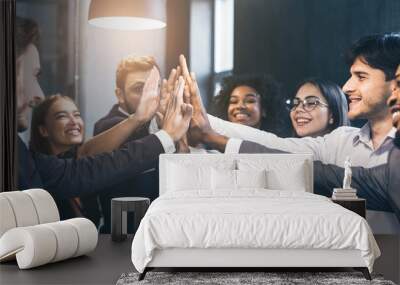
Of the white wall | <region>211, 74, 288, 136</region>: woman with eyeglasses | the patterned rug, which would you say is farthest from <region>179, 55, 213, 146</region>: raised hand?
the patterned rug

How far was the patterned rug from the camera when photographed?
444 centimetres

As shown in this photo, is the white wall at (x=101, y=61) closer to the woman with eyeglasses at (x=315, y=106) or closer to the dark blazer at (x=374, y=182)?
the woman with eyeglasses at (x=315, y=106)

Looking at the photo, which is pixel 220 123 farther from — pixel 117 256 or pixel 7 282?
pixel 7 282

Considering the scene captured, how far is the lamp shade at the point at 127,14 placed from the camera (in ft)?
22.9

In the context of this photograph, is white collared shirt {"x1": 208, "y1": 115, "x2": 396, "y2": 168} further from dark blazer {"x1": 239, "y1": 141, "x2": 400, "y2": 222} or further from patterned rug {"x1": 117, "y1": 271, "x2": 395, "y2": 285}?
patterned rug {"x1": 117, "y1": 271, "x2": 395, "y2": 285}

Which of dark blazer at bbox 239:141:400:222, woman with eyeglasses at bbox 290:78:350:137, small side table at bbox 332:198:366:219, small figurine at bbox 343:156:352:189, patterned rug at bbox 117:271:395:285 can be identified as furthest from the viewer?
woman with eyeglasses at bbox 290:78:350:137

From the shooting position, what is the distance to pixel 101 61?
7.02m

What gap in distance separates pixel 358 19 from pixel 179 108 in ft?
7.59

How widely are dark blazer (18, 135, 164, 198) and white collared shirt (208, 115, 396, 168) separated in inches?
33.3

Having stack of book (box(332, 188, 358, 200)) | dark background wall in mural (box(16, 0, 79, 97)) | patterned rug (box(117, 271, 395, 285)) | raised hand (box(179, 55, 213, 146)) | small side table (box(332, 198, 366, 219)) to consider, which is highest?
dark background wall in mural (box(16, 0, 79, 97))

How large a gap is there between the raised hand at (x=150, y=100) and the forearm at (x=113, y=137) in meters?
0.08

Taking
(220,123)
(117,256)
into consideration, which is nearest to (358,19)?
(220,123)

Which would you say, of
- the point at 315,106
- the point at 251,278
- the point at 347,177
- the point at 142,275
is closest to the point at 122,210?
the point at 142,275

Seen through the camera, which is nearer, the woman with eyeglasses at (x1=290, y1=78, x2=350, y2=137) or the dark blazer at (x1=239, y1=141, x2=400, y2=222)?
the dark blazer at (x1=239, y1=141, x2=400, y2=222)
